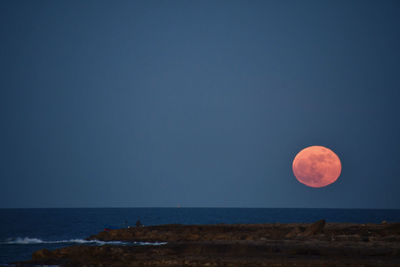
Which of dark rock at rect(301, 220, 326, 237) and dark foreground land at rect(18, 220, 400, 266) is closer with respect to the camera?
dark foreground land at rect(18, 220, 400, 266)

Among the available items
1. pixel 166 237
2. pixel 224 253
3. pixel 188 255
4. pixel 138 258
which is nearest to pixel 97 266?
pixel 138 258

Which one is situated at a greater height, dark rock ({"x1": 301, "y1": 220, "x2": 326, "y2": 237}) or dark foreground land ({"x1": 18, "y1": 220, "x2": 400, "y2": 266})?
dark rock ({"x1": 301, "y1": 220, "x2": 326, "y2": 237})

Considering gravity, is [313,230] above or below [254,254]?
above

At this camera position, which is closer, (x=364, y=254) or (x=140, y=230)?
(x=364, y=254)

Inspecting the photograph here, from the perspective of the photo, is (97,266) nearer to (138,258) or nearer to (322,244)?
(138,258)

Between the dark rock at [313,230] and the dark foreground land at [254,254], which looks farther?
the dark rock at [313,230]

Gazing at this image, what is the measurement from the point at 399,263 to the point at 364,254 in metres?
4.55

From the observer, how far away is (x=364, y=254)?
109 ft

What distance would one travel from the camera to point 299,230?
50.5 metres

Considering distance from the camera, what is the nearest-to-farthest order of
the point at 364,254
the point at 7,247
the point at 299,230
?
the point at 364,254, the point at 299,230, the point at 7,247

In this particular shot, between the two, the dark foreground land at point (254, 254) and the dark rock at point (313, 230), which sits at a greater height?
the dark rock at point (313, 230)

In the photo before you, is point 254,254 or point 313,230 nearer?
point 254,254

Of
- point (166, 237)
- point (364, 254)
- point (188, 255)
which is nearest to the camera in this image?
point (364, 254)

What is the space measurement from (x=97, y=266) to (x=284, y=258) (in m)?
13.3
